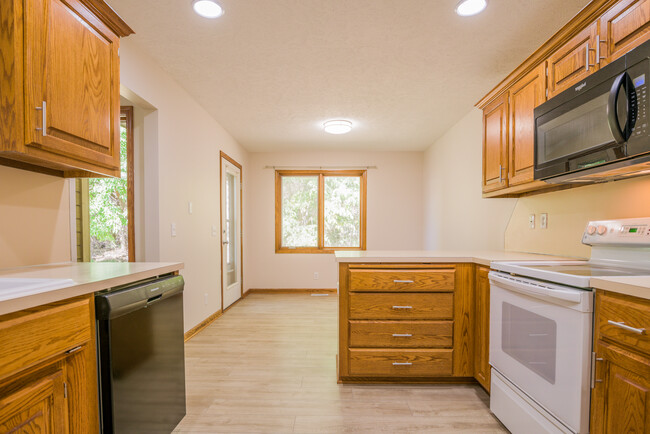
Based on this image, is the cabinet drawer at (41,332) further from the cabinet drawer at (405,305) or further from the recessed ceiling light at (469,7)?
the recessed ceiling light at (469,7)

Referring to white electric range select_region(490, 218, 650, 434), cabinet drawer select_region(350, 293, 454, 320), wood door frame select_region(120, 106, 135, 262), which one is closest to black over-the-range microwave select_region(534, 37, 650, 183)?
white electric range select_region(490, 218, 650, 434)

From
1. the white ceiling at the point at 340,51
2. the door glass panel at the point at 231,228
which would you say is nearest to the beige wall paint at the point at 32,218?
the white ceiling at the point at 340,51

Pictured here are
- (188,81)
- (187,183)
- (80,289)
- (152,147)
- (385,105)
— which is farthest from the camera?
(385,105)

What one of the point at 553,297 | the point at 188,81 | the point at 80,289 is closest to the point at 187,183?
the point at 188,81

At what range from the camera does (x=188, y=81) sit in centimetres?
281

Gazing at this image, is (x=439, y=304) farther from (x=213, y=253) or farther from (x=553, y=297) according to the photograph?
(x=213, y=253)

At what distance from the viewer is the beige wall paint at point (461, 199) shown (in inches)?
124

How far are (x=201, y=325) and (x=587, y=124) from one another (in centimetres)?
355

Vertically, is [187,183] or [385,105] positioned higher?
[385,105]

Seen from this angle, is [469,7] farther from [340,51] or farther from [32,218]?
[32,218]

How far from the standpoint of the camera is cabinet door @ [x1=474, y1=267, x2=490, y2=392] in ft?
6.50

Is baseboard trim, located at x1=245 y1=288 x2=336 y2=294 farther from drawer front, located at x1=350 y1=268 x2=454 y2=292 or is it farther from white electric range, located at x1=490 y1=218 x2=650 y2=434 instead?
white electric range, located at x1=490 y1=218 x2=650 y2=434

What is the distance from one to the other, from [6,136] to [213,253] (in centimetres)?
268

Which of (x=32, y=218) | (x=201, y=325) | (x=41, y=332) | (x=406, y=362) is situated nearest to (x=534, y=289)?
(x=406, y=362)
